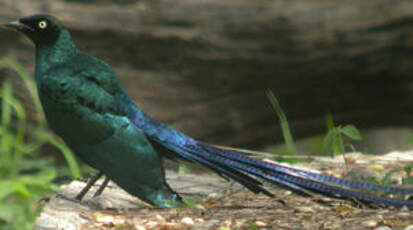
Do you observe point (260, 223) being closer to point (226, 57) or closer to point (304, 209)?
point (304, 209)

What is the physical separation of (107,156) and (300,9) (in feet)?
9.48

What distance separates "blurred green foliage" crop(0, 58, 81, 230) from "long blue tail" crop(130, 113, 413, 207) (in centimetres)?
120

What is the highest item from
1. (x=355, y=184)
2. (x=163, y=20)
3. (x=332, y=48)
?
(x=163, y=20)

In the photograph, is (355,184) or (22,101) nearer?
(355,184)

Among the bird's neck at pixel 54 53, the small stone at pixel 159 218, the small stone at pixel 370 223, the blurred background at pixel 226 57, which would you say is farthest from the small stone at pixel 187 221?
the blurred background at pixel 226 57

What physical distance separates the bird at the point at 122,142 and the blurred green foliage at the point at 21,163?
3.21 ft

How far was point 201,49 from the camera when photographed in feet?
18.6

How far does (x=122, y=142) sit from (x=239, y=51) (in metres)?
2.57

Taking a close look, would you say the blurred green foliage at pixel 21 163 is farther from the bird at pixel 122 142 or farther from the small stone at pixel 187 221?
the small stone at pixel 187 221

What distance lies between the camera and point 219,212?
10.9ft

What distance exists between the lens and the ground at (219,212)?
3018 millimetres

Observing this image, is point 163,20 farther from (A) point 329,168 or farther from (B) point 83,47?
(A) point 329,168

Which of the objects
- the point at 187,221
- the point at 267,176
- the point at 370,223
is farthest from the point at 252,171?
the point at 370,223

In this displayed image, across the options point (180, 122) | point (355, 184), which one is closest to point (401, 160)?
point (355, 184)
